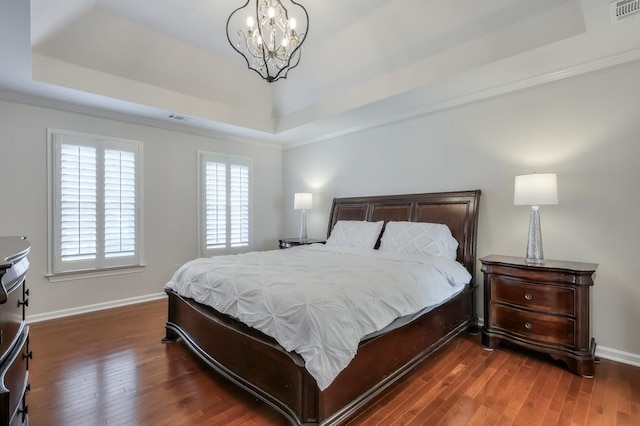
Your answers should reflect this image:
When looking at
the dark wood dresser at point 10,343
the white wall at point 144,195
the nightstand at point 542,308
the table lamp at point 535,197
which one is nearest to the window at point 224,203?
the white wall at point 144,195

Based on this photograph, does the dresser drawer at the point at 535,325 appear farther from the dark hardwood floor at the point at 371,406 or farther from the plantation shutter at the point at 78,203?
the plantation shutter at the point at 78,203

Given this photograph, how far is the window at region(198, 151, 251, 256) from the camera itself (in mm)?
4887

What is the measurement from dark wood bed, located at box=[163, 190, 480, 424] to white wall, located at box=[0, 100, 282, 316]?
1.72 m

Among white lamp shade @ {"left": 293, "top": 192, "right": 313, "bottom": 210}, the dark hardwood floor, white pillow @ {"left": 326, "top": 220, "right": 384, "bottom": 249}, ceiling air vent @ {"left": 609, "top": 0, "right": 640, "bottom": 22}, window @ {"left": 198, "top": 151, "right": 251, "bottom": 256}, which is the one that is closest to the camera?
the dark hardwood floor

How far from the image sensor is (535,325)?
260cm

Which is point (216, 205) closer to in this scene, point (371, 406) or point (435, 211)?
point (435, 211)

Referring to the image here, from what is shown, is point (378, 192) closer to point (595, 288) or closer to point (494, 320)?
point (494, 320)

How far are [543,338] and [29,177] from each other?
5449 mm

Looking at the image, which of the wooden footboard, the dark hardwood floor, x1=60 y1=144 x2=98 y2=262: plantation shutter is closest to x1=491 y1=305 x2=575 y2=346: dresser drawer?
the dark hardwood floor

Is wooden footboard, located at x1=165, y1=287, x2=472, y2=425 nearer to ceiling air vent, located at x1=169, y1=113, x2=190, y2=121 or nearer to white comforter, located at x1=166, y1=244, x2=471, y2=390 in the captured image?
white comforter, located at x1=166, y1=244, x2=471, y2=390

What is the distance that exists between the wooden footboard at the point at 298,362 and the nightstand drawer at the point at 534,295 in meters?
0.52

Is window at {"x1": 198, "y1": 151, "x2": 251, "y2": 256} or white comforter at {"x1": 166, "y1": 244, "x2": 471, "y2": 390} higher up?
window at {"x1": 198, "y1": 151, "x2": 251, "y2": 256}

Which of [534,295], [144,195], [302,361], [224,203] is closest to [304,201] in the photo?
[224,203]

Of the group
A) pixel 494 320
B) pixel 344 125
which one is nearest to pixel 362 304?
pixel 494 320
